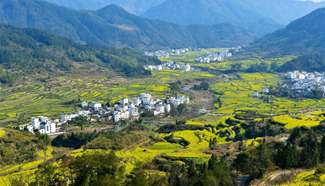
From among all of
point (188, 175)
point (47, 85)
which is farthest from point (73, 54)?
point (188, 175)

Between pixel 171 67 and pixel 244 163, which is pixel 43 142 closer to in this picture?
pixel 244 163

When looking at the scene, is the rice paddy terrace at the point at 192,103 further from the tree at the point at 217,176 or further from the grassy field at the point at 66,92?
the tree at the point at 217,176

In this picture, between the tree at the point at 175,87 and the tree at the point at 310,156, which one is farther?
the tree at the point at 175,87

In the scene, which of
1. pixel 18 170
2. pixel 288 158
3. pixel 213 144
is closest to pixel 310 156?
pixel 288 158

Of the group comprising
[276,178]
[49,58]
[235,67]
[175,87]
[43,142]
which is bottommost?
[43,142]

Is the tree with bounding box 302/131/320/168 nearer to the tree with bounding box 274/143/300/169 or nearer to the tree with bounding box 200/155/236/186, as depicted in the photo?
the tree with bounding box 274/143/300/169

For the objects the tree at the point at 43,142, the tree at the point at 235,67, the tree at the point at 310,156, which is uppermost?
the tree at the point at 235,67

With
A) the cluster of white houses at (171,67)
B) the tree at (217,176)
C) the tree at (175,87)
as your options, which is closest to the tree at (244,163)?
the tree at (217,176)
